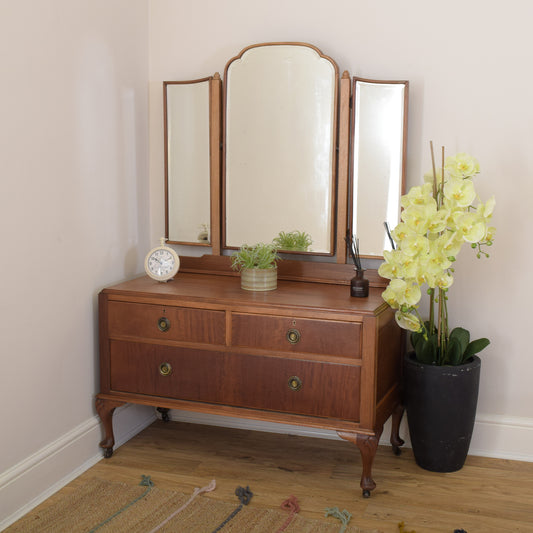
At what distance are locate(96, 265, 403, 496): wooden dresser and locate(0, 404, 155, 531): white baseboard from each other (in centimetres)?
7

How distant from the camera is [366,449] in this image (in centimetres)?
226

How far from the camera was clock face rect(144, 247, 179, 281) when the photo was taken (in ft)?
8.68

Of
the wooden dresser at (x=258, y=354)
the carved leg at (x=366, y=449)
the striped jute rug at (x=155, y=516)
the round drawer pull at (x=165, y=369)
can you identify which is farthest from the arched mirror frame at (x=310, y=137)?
the striped jute rug at (x=155, y=516)

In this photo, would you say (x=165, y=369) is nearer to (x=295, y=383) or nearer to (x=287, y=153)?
(x=295, y=383)

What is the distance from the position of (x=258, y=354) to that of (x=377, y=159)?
92 cm

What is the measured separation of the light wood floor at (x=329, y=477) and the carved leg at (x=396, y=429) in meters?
0.05

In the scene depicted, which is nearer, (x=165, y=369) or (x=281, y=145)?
(x=165, y=369)

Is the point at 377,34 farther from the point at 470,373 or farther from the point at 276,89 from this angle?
the point at 470,373

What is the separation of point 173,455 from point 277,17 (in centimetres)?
188

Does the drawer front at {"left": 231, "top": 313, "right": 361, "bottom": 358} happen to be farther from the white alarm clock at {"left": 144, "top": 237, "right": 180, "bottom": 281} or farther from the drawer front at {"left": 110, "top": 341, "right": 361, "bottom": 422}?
the white alarm clock at {"left": 144, "top": 237, "right": 180, "bottom": 281}

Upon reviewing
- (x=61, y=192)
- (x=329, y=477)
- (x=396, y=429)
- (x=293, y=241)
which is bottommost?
(x=329, y=477)

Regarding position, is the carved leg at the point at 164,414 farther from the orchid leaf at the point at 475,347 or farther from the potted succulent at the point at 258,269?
the orchid leaf at the point at 475,347

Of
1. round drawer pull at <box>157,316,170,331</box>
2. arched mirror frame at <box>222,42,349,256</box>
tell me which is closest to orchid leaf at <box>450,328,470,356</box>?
arched mirror frame at <box>222,42,349,256</box>

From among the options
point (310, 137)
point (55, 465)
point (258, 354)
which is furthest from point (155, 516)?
point (310, 137)
